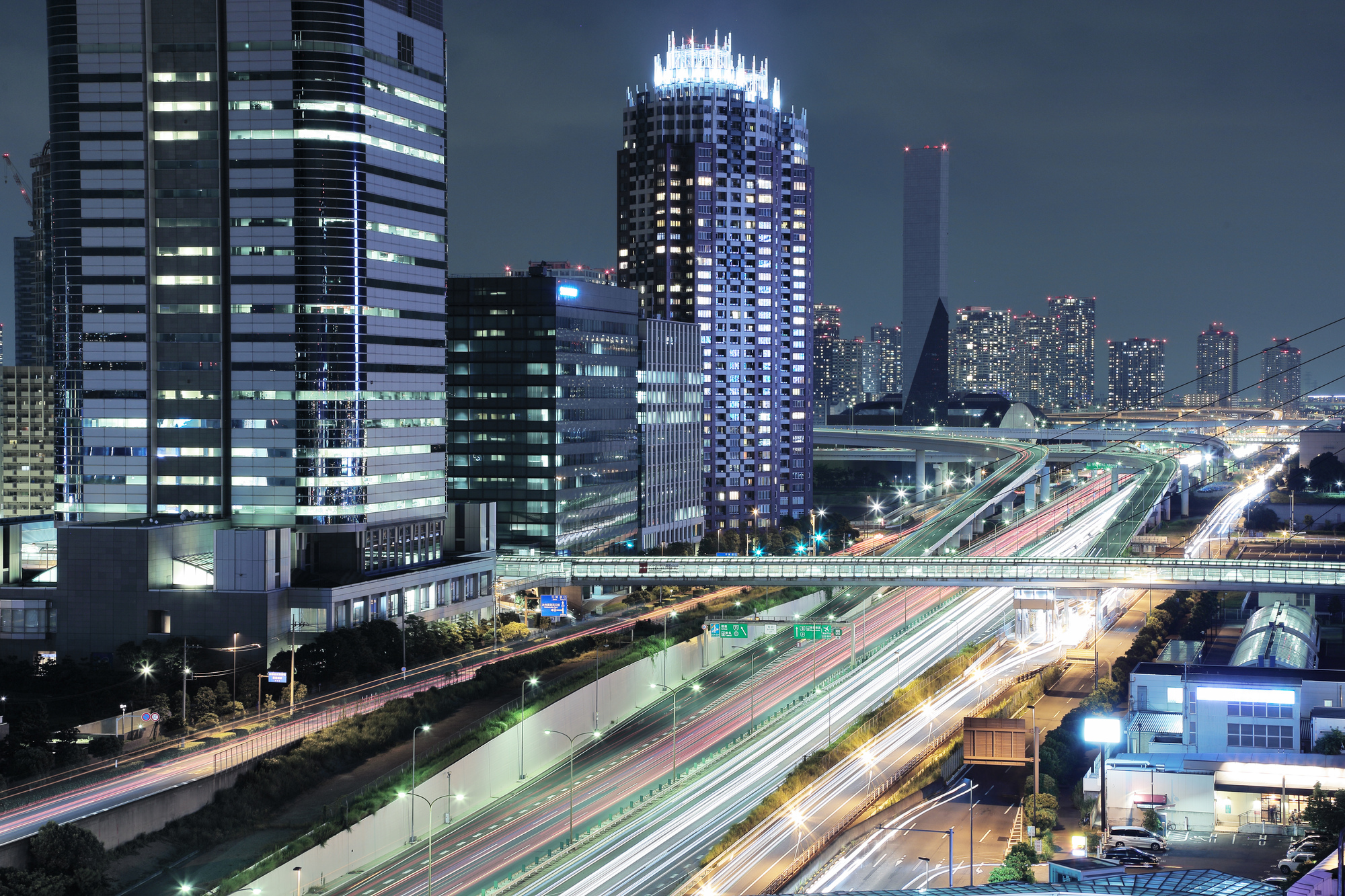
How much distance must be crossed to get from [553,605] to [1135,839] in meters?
36.2

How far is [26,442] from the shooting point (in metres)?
167

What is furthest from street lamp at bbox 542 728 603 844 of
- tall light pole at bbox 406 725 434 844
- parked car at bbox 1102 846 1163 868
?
parked car at bbox 1102 846 1163 868

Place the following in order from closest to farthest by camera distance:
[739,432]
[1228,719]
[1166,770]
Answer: [1166,770], [1228,719], [739,432]

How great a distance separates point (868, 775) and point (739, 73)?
336 feet

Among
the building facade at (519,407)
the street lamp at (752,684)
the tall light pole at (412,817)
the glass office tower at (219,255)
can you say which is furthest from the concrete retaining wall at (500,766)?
the building facade at (519,407)

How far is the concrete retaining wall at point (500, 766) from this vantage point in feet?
161

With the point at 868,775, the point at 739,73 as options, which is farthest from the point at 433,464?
the point at 739,73

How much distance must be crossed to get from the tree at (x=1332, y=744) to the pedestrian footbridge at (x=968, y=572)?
15045 mm

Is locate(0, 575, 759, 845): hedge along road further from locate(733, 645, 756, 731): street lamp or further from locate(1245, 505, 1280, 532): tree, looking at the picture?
locate(1245, 505, 1280, 532): tree

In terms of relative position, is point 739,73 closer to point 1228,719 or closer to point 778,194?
point 778,194

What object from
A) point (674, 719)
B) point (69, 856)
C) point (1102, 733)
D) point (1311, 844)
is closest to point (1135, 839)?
point (1311, 844)

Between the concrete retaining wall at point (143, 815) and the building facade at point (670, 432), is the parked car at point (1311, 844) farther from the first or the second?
the building facade at point (670, 432)

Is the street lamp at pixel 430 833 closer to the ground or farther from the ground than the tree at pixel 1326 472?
closer to the ground

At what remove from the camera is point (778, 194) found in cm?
14925
